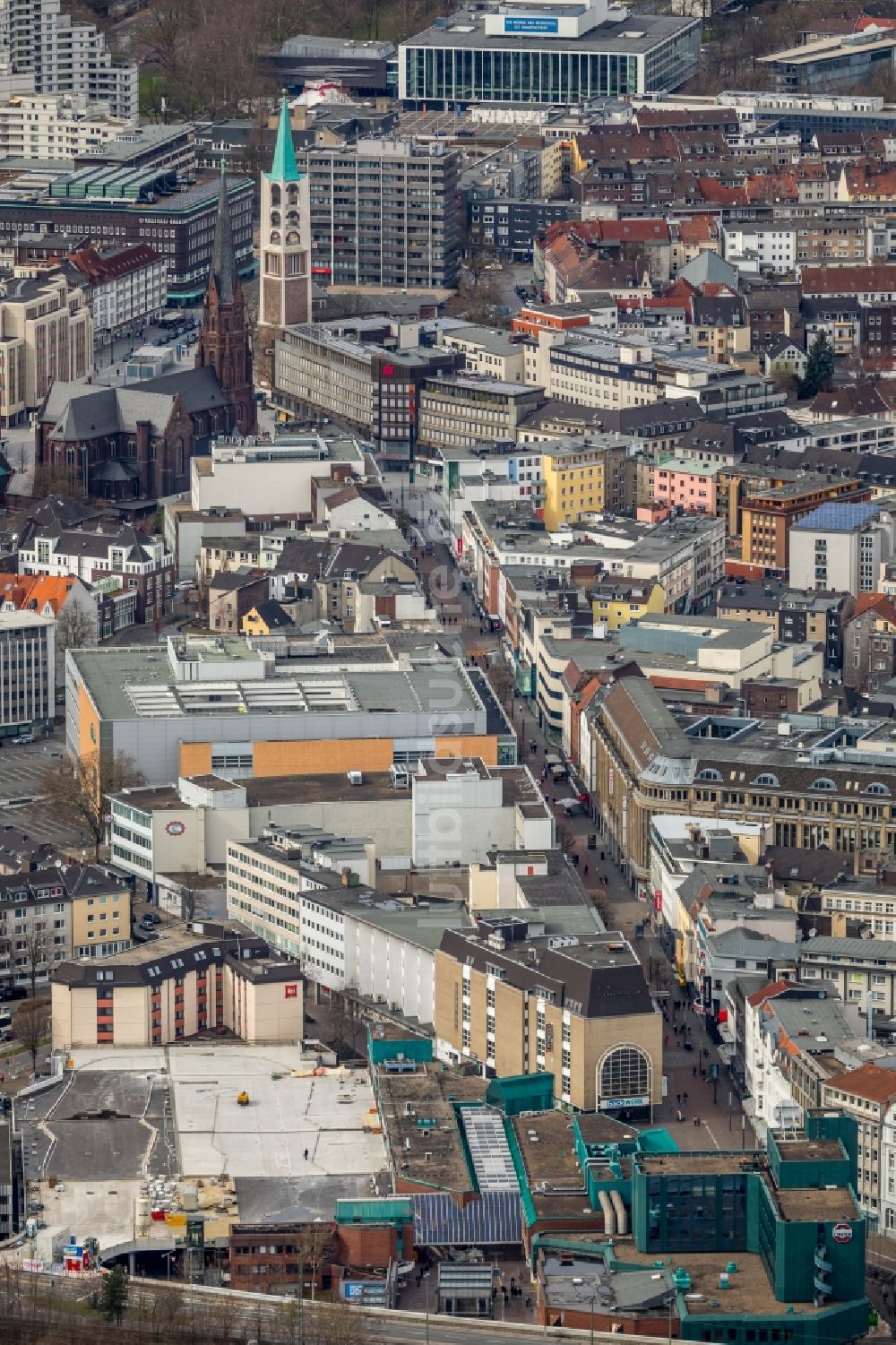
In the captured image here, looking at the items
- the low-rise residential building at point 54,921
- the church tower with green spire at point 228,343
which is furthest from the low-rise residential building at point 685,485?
the low-rise residential building at point 54,921

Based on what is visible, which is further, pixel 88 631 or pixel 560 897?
pixel 88 631

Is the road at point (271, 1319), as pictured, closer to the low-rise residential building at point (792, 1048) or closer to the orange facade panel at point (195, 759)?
the low-rise residential building at point (792, 1048)

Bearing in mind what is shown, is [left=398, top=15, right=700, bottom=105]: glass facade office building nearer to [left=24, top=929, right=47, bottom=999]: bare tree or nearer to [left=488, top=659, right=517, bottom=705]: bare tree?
[left=488, top=659, right=517, bottom=705]: bare tree

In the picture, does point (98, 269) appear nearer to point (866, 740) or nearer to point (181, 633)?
point (181, 633)

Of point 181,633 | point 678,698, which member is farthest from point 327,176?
point 678,698

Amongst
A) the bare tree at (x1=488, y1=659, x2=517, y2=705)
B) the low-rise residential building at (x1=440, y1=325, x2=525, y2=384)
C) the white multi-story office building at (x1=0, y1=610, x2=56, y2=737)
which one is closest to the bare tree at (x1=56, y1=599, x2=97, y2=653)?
the white multi-story office building at (x1=0, y1=610, x2=56, y2=737)

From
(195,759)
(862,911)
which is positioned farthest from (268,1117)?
(195,759)
